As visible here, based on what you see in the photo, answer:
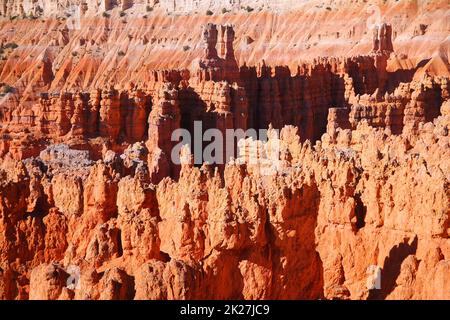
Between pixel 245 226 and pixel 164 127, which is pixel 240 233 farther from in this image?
pixel 164 127

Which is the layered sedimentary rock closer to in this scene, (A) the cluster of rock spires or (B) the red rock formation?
(A) the cluster of rock spires

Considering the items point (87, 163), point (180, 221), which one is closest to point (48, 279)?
point (180, 221)

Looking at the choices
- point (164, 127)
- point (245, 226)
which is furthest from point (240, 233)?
point (164, 127)

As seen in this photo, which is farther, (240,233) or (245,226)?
(245,226)

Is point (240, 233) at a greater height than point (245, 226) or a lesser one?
lesser

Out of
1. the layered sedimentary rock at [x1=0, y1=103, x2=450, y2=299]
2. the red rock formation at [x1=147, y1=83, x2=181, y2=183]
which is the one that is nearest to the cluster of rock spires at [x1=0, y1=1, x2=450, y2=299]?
the layered sedimentary rock at [x1=0, y1=103, x2=450, y2=299]

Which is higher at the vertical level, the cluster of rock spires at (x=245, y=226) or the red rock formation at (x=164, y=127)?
the red rock formation at (x=164, y=127)

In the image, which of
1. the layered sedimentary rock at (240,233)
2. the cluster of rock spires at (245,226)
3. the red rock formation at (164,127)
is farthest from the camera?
the red rock formation at (164,127)

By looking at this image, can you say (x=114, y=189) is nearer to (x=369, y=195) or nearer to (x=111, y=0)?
(x=369, y=195)

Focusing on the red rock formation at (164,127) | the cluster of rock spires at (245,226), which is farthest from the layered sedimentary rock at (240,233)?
the red rock formation at (164,127)

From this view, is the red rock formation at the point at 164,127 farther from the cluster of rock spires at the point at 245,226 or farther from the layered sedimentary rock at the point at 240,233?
the layered sedimentary rock at the point at 240,233
